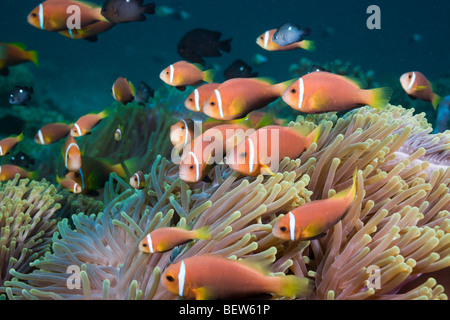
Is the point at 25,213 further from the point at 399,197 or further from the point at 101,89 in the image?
the point at 101,89

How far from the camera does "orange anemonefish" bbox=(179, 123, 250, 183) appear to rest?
170 centimetres

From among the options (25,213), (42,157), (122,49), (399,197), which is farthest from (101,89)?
(122,49)

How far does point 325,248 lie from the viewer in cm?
157

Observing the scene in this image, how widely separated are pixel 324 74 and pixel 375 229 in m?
0.94

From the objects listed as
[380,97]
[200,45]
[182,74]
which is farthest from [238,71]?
[380,97]

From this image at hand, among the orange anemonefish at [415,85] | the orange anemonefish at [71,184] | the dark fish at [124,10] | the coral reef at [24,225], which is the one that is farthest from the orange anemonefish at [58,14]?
the orange anemonefish at [415,85]

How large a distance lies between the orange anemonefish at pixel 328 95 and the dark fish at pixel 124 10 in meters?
2.24

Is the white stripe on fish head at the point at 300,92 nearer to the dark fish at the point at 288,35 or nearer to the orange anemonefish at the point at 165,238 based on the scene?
the orange anemonefish at the point at 165,238

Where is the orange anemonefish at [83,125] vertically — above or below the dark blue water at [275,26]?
below

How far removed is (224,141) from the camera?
189cm

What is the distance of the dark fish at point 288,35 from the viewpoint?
389 cm

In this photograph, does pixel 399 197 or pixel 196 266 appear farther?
pixel 399 197

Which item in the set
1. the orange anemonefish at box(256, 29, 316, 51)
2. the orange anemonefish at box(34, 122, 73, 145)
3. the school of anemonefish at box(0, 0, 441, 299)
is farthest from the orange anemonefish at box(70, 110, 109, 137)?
the orange anemonefish at box(256, 29, 316, 51)

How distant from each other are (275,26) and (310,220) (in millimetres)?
55566
